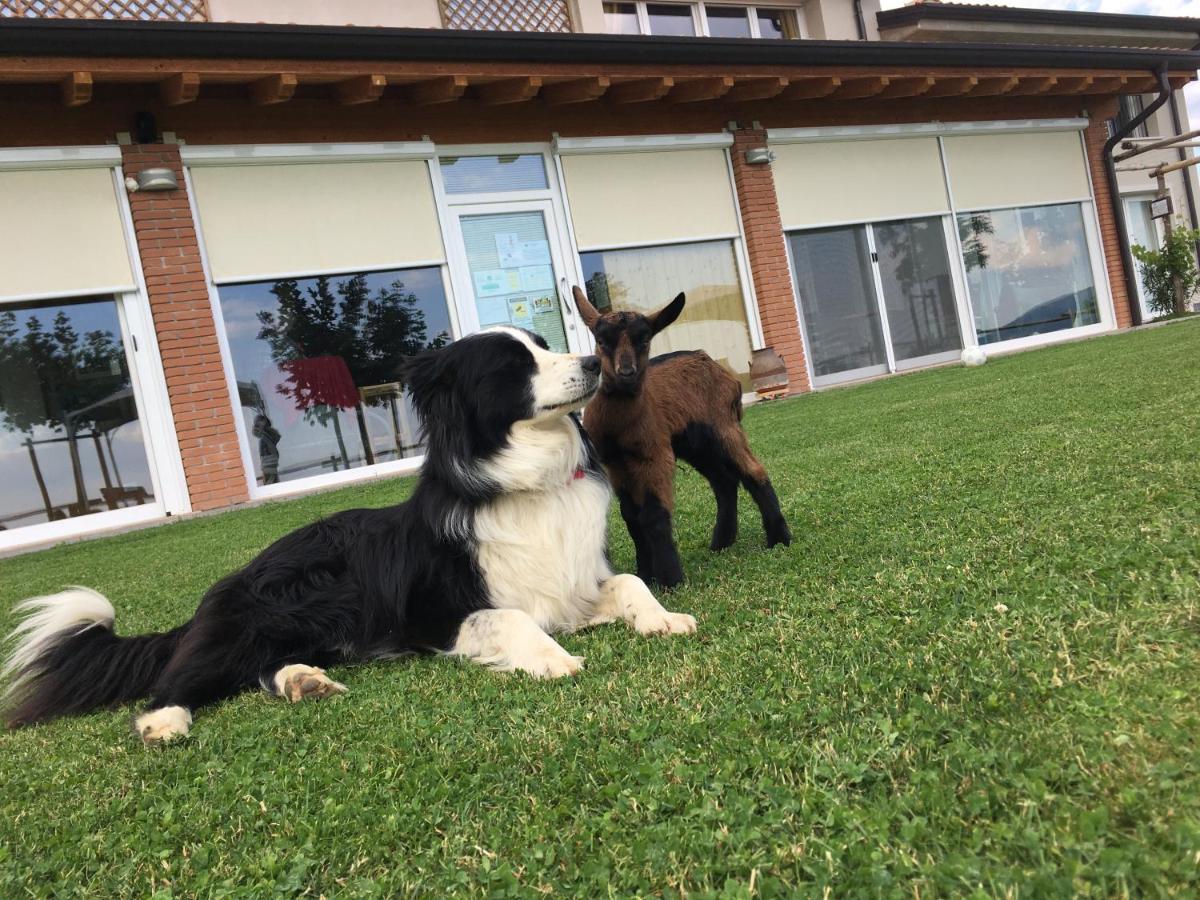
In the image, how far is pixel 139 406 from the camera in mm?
7996

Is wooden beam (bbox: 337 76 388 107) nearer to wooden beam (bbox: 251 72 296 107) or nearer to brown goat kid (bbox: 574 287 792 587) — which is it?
wooden beam (bbox: 251 72 296 107)

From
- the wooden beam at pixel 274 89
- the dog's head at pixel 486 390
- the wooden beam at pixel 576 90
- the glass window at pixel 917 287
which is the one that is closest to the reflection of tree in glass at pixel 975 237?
the glass window at pixel 917 287

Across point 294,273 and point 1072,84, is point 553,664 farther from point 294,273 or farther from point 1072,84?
point 1072,84

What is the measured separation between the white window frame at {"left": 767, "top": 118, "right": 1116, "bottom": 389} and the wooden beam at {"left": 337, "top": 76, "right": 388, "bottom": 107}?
18.4 feet

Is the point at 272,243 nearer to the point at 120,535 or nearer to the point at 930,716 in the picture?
the point at 120,535

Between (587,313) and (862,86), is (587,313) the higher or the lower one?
the lower one

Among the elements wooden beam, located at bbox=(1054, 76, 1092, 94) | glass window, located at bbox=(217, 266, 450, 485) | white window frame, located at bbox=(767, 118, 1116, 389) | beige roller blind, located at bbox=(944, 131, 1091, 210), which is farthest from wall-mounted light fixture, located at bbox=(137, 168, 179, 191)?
wooden beam, located at bbox=(1054, 76, 1092, 94)

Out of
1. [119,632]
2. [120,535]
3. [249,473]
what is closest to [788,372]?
[249,473]

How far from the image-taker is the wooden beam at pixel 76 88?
274 inches

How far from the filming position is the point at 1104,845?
100 centimetres

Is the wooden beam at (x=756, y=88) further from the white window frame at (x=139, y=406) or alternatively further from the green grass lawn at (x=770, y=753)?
the green grass lawn at (x=770, y=753)

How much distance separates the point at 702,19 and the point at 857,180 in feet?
15.1

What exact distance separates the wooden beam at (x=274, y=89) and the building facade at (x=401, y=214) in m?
0.03

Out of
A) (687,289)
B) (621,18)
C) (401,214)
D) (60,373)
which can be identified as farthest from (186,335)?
(621,18)
